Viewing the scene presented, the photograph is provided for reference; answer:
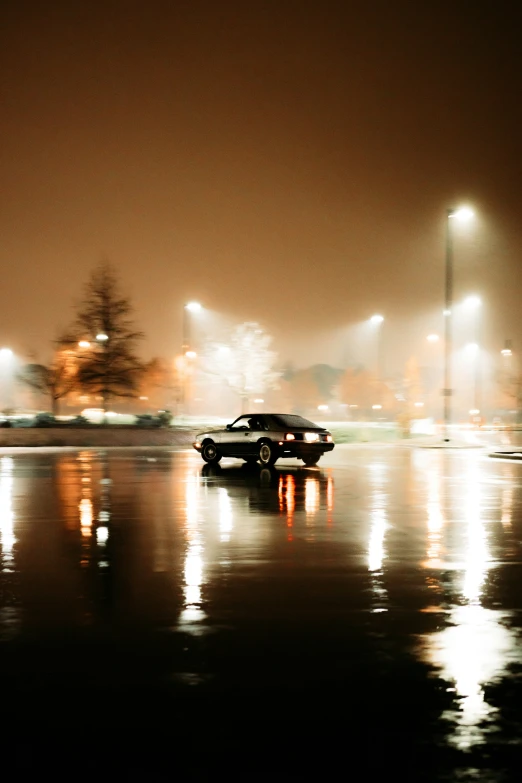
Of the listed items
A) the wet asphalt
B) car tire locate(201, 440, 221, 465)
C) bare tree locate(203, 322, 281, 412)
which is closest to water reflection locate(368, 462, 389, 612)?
the wet asphalt

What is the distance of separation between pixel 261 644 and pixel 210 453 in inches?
1053

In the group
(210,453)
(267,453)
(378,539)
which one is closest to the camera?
(378,539)

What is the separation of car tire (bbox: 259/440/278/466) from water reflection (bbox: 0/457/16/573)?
748cm

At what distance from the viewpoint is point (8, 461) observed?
37.4 meters

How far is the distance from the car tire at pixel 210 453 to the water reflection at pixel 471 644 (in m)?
19.9

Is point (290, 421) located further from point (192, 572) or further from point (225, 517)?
point (192, 572)

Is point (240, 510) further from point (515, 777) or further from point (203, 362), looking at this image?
point (203, 362)

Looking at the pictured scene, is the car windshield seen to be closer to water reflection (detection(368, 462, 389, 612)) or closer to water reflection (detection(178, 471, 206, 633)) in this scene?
water reflection (detection(368, 462, 389, 612))

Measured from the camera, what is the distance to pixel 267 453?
31.7m

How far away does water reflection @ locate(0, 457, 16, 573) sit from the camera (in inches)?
488

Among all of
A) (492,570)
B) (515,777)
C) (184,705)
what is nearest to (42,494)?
(492,570)

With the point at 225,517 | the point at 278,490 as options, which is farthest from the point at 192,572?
the point at 278,490

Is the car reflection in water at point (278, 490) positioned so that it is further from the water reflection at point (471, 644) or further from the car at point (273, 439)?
the water reflection at point (471, 644)

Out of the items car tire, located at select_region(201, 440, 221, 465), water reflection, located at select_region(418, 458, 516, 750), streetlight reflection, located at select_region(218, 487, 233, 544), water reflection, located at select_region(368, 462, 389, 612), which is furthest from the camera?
car tire, located at select_region(201, 440, 221, 465)
